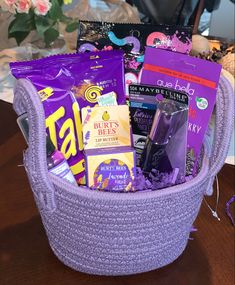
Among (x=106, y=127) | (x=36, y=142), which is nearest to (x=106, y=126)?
(x=106, y=127)

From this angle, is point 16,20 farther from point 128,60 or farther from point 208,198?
point 208,198

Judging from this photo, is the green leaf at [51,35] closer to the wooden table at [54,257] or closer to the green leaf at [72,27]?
the green leaf at [72,27]

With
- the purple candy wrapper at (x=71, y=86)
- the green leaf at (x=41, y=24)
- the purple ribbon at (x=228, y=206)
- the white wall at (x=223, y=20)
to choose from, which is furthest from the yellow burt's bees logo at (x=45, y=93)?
the white wall at (x=223, y=20)

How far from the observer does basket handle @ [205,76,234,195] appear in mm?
469

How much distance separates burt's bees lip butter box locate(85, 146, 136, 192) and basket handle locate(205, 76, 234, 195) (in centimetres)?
10

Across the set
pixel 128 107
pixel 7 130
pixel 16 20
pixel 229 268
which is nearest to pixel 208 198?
pixel 229 268

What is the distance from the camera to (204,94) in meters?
0.51

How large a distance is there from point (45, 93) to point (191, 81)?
0.61ft

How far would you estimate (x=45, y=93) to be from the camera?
489mm

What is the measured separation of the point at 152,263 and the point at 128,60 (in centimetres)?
28

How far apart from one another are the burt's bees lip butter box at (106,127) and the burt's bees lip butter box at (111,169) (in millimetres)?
11

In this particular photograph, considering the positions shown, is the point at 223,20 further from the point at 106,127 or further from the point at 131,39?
the point at 106,127

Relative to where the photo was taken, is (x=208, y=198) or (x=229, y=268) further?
(x=208, y=198)

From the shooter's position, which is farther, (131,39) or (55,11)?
(55,11)
